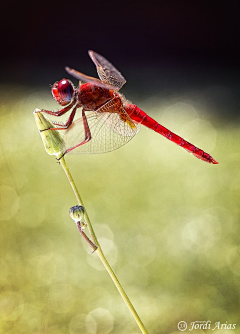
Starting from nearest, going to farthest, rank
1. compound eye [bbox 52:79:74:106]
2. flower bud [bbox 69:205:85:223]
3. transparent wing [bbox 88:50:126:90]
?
flower bud [bbox 69:205:85:223] → compound eye [bbox 52:79:74:106] → transparent wing [bbox 88:50:126:90]

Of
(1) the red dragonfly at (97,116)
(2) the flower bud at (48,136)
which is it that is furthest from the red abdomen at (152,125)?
(2) the flower bud at (48,136)

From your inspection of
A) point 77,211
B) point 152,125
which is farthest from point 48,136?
point 152,125

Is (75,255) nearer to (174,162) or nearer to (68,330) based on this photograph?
(68,330)

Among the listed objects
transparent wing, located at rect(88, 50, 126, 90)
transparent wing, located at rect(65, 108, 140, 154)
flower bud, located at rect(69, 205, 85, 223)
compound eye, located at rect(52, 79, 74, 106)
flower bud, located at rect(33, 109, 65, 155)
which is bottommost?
flower bud, located at rect(69, 205, 85, 223)

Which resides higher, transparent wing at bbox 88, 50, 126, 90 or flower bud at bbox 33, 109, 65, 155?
transparent wing at bbox 88, 50, 126, 90

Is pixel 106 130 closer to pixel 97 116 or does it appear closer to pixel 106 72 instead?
pixel 97 116

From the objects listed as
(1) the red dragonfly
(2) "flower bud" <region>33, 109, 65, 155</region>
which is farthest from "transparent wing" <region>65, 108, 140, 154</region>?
(2) "flower bud" <region>33, 109, 65, 155</region>

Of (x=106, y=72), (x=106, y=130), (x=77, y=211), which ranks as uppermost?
(x=106, y=72)

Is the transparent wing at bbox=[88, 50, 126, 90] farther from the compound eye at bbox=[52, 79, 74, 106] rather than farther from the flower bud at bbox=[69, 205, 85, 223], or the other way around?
the flower bud at bbox=[69, 205, 85, 223]

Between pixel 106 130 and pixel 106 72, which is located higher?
pixel 106 72
